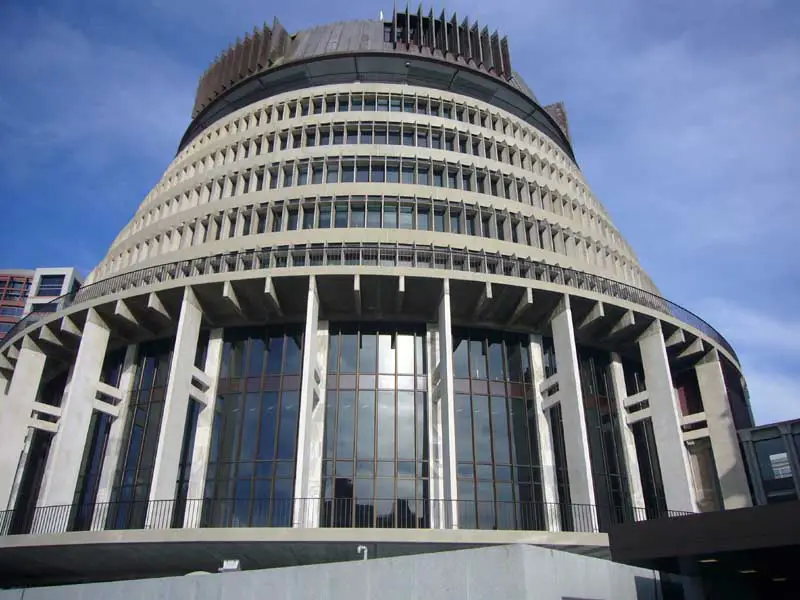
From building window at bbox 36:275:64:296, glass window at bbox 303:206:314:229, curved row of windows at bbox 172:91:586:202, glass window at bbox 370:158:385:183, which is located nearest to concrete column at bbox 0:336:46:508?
curved row of windows at bbox 172:91:586:202

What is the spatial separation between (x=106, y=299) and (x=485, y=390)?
16.7 meters

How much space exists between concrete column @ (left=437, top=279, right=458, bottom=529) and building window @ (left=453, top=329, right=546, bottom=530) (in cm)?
109

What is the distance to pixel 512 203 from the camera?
32719 millimetres

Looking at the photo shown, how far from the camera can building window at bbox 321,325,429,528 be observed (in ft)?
78.7

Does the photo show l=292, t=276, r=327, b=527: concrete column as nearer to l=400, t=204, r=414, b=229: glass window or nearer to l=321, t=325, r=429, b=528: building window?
l=321, t=325, r=429, b=528: building window

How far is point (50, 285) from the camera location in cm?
9881

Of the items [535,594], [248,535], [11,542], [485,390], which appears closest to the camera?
[535,594]

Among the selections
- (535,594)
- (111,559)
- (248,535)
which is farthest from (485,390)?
(535,594)

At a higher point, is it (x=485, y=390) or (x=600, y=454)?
(x=485, y=390)

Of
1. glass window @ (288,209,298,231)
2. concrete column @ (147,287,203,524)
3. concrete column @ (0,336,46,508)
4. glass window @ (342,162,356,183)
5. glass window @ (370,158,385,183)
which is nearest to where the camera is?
concrete column @ (147,287,203,524)

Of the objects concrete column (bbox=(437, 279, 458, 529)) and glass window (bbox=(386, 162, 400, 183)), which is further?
glass window (bbox=(386, 162, 400, 183))

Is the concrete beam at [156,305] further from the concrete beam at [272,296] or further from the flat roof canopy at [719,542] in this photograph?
the flat roof canopy at [719,542]

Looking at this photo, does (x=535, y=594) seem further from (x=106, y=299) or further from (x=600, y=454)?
(x=106, y=299)

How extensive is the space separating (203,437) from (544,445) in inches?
549
